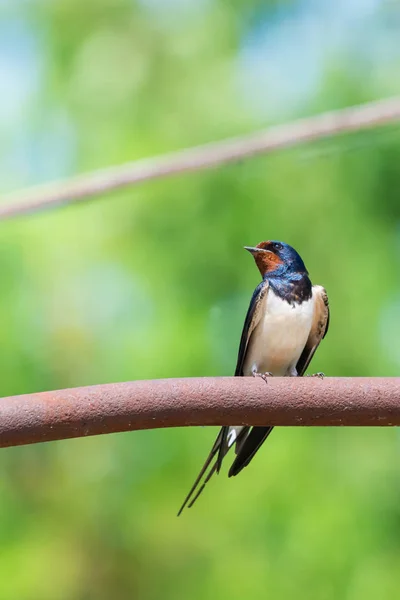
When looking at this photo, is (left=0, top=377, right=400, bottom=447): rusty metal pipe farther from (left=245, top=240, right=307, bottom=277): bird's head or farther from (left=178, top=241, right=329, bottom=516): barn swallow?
(left=245, top=240, right=307, bottom=277): bird's head

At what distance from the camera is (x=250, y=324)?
267 centimetres

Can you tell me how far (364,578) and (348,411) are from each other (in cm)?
314

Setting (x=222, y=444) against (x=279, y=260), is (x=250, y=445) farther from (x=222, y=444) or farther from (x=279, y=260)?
(x=279, y=260)

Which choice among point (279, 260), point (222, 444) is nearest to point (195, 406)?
point (222, 444)

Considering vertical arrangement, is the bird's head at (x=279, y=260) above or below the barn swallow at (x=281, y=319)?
above

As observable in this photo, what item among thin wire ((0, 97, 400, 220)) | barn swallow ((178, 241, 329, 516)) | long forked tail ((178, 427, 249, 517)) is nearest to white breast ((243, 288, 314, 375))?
barn swallow ((178, 241, 329, 516))

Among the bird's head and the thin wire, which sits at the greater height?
the thin wire

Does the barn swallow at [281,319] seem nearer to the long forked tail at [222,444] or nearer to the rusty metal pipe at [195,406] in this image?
the long forked tail at [222,444]

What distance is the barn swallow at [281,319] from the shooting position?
265 cm

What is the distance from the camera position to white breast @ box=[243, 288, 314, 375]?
265 centimetres

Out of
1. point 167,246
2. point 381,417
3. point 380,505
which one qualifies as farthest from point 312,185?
point 381,417

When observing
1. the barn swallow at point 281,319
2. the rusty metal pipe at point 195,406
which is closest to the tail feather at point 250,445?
the barn swallow at point 281,319

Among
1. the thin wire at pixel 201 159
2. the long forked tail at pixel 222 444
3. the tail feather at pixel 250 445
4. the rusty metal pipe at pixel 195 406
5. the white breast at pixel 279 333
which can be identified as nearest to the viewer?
the rusty metal pipe at pixel 195 406

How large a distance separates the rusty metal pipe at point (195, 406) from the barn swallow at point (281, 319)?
1.11 metres
